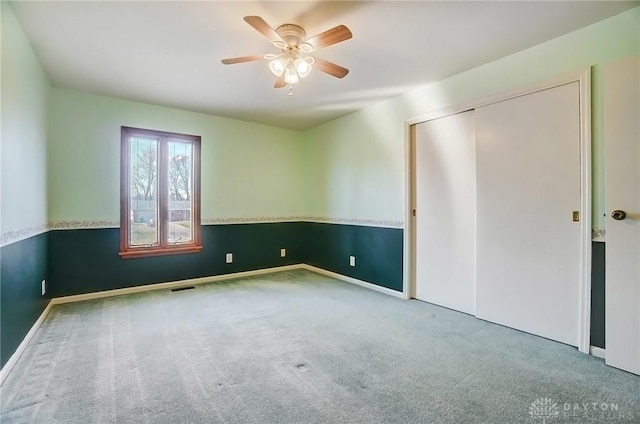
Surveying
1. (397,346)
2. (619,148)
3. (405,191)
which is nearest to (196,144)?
(405,191)

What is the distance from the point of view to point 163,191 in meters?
4.16

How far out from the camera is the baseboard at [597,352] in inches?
87.6

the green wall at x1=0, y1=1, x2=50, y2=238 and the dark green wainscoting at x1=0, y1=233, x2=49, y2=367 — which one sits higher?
the green wall at x1=0, y1=1, x2=50, y2=238

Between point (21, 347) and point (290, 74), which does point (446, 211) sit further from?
point (21, 347)

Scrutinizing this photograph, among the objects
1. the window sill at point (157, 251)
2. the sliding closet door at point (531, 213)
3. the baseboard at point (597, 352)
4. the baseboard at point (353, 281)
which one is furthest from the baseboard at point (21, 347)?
the baseboard at point (597, 352)

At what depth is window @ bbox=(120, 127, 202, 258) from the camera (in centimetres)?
393

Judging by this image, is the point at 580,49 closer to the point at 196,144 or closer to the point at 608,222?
the point at 608,222

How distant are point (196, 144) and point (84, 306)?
2384 millimetres

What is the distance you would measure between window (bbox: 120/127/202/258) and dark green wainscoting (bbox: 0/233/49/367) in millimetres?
1035

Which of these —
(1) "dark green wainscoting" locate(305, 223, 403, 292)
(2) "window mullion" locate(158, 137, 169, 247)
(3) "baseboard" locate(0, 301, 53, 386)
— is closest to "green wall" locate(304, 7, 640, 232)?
(1) "dark green wainscoting" locate(305, 223, 403, 292)

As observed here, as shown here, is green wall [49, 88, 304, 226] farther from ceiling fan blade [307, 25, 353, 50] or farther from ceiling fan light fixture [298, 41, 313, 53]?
ceiling fan blade [307, 25, 353, 50]

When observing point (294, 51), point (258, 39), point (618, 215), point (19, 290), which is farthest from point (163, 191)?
point (618, 215)

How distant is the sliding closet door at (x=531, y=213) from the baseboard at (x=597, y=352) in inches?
4.8

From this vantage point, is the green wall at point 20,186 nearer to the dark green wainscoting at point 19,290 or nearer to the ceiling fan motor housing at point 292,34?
the dark green wainscoting at point 19,290
